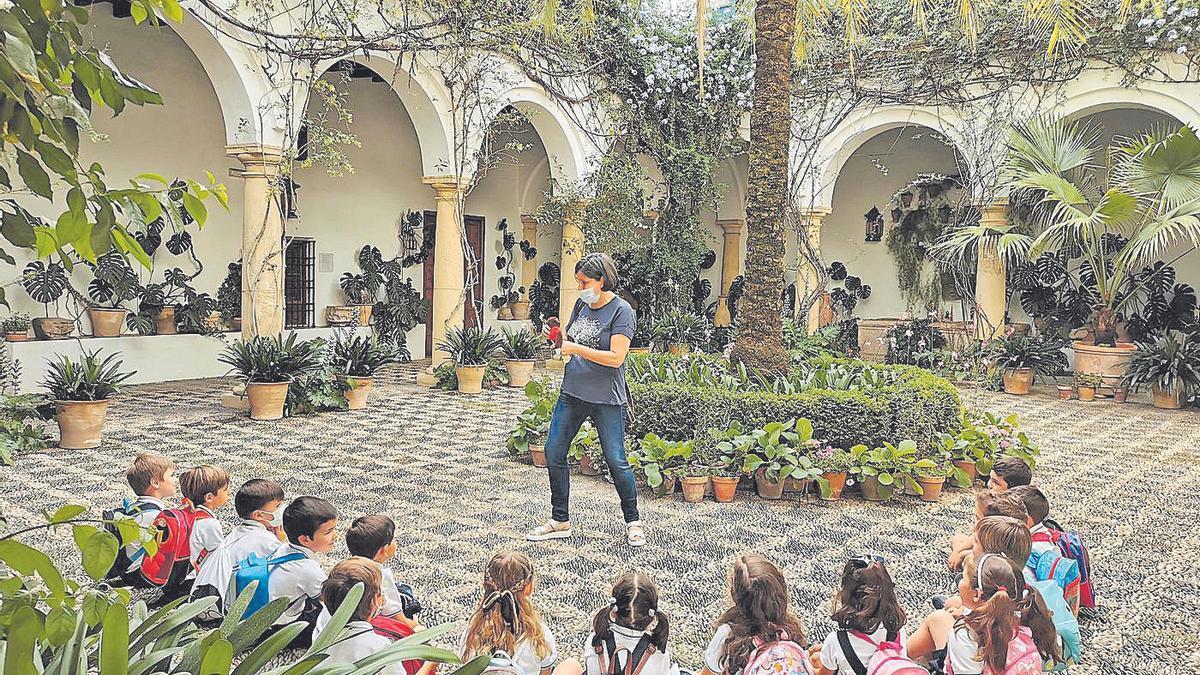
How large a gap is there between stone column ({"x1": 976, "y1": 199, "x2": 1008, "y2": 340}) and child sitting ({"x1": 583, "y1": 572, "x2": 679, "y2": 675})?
11469 millimetres

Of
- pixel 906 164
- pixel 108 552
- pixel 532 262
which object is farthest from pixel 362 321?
pixel 108 552

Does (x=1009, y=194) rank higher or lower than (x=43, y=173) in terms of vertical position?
higher

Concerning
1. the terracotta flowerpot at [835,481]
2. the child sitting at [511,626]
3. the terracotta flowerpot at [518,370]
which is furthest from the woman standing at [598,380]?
the terracotta flowerpot at [518,370]

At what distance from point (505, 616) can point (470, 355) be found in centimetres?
844

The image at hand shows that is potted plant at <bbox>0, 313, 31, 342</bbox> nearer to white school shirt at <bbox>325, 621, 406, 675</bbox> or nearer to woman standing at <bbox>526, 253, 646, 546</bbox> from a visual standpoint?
woman standing at <bbox>526, 253, 646, 546</bbox>

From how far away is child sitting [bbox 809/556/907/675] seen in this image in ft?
9.06

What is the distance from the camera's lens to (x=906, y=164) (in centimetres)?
1677

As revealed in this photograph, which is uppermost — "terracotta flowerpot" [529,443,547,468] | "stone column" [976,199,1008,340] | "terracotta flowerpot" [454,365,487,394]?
"stone column" [976,199,1008,340]

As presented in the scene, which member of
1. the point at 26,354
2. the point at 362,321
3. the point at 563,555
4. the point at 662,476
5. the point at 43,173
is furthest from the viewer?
the point at 362,321

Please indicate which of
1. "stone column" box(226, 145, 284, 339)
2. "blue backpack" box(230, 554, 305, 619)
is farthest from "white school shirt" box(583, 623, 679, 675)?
"stone column" box(226, 145, 284, 339)

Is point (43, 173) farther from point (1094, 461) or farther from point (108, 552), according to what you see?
point (1094, 461)

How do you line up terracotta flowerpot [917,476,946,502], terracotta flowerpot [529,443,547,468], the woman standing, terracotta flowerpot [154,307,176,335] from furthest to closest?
terracotta flowerpot [154,307,176,335]
terracotta flowerpot [529,443,547,468]
terracotta flowerpot [917,476,946,502]
the woman standing

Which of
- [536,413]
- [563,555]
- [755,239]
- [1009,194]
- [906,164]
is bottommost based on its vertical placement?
[563,555]

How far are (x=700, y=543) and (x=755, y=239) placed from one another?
2.65 meters
